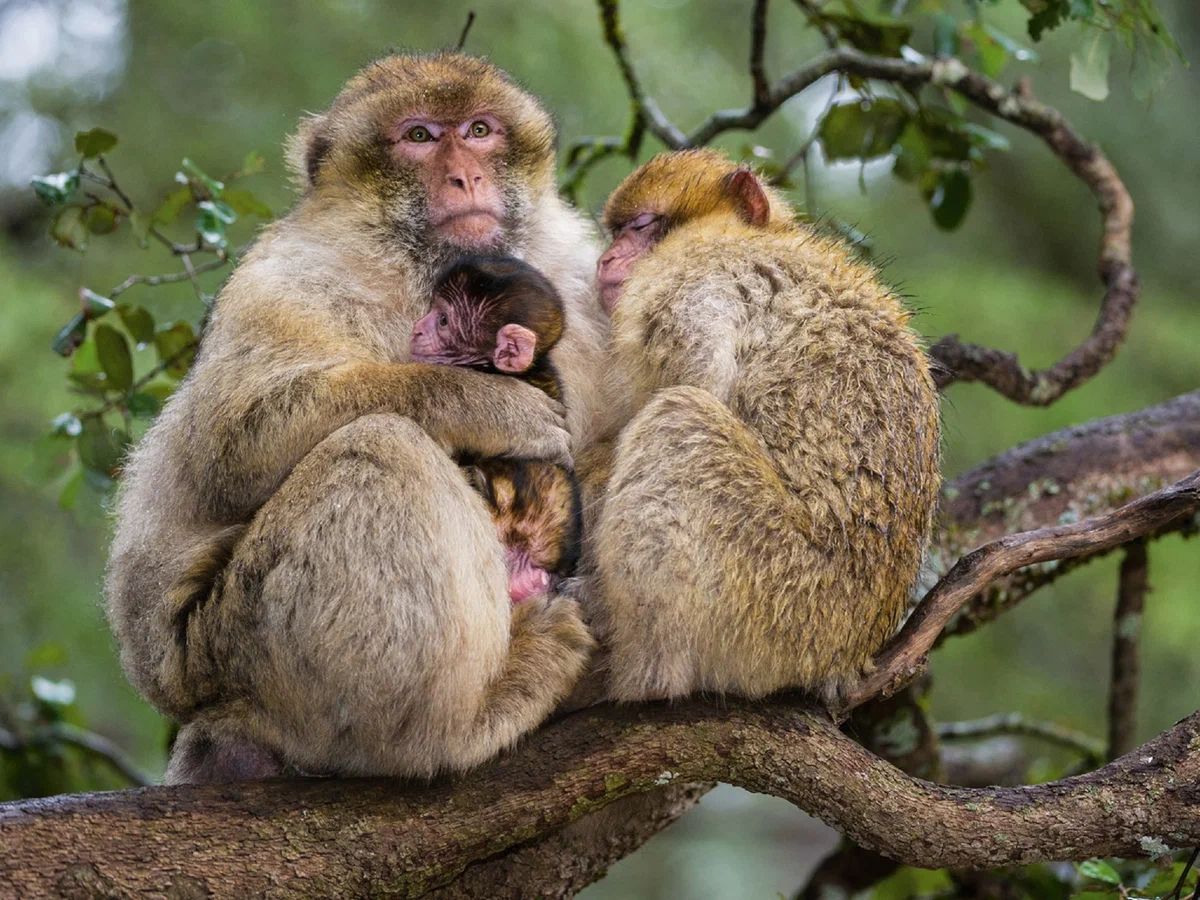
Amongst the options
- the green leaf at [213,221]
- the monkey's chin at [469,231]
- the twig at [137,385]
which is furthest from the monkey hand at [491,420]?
the twig at [137,385]

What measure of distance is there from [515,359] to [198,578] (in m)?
1.14

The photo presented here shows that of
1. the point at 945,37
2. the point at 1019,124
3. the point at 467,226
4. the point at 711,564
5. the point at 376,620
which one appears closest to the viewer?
the point at 376,620

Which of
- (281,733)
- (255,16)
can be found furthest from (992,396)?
(281,733)

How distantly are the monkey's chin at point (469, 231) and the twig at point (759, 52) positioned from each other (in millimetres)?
2004

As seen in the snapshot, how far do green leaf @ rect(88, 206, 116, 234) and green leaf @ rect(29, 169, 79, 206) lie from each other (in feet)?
0.71

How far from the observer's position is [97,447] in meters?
4.87

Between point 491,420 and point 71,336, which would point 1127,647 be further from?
point 71,336

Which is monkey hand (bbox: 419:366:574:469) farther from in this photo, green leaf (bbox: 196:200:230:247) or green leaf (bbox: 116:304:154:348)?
green leaf (bbox: 116:304:154:348)

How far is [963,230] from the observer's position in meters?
9.90

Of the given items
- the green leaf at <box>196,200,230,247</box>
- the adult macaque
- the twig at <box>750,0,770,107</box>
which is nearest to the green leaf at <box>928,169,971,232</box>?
the twig at <box>750,0,770,107</box>

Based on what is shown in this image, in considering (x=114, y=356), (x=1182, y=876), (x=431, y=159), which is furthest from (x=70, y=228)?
(x=1182, y=876)

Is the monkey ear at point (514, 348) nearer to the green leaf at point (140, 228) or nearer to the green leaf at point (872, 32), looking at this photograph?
the green leaf at point (140, 228)

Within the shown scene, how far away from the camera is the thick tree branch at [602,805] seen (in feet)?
10.3

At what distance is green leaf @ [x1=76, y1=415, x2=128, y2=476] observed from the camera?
4852 mm
